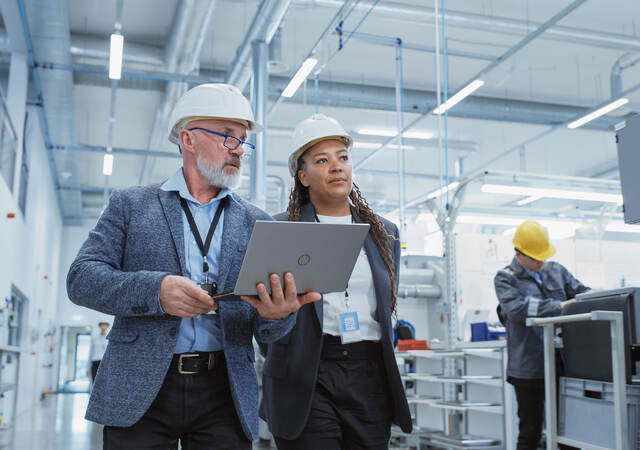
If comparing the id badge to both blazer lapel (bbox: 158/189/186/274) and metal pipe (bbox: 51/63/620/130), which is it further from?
metal pipe (bbox: 51/63/620/130)

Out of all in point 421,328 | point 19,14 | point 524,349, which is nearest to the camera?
point 524,349

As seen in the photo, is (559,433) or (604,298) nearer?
(604,298)

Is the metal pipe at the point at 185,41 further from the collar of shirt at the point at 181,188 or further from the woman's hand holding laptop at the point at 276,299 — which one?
the woman's hand holding laptop at the point at 276,299

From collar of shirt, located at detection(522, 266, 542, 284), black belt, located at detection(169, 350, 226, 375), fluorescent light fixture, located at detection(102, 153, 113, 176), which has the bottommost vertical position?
black belt, located at detection(169, 350, 226, 375)

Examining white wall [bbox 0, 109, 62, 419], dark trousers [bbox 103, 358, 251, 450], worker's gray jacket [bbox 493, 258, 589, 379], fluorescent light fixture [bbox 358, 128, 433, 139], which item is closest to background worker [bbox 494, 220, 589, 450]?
worker's gray jacket [bbox 493, 258, 589, 379]

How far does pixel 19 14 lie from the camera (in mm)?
7844

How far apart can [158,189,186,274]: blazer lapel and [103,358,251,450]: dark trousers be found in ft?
0.83

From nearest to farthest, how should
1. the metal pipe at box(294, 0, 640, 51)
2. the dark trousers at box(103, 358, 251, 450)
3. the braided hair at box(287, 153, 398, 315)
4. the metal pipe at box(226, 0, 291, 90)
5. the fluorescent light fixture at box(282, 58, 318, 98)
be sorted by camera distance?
1. the dark trousers at box(103, 358, 251, 450)
2. the braided hair at box(287, 153, 398, 315)
3. the fluorescent light fixture at box(282, 58, 318, 98)
4. the metal pipe at box(226, 0, 291, 90)
5. the metal pipe at box(294, 0, 640, 51)

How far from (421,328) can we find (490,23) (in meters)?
4.98

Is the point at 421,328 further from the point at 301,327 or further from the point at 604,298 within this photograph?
the point at 301,327

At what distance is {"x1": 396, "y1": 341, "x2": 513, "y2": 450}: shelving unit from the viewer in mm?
4738

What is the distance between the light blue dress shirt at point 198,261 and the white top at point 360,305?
0.50 m

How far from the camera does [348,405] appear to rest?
191cm

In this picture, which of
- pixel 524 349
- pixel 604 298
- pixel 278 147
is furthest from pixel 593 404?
pixel 278 147
